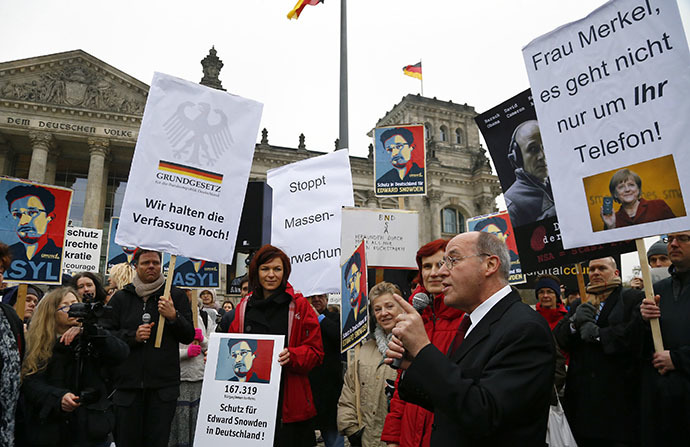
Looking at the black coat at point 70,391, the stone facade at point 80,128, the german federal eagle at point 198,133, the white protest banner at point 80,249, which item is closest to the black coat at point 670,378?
the black coat at point 70,391

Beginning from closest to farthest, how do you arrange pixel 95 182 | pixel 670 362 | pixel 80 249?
pixel 670 362, pixel 80 249, pixel 95 182

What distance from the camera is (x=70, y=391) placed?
3.46 m

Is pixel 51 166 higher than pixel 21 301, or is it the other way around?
pixel 51 166

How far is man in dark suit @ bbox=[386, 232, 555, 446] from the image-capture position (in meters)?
1.85

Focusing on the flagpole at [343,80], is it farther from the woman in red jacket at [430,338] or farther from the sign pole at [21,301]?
the sign pole at [21,301]

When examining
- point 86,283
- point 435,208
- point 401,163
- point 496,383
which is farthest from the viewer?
point 435,208

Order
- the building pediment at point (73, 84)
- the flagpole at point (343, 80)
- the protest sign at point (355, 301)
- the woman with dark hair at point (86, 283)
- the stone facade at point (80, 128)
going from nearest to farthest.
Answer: the protest sign at point (355, 301)
the woman with dark hair at point (86, 283)
the flagpole at point (343, 80)
the stone facade at point (80, 128)
the building pediment at point (73, 84)

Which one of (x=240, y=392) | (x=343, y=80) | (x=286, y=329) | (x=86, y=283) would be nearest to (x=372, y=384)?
(x=286, y=329)

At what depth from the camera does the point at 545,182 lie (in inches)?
182

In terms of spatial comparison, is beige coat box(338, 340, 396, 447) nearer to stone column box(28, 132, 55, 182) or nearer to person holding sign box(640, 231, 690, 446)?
person holding sign box(640, 231, 690, 446)

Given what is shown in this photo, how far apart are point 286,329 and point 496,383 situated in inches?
91.2

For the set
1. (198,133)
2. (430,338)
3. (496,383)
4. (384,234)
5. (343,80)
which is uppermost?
(343,80)

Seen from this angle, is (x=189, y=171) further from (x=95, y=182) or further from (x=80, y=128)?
(x=80, y=128)

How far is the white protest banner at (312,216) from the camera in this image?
571cm
